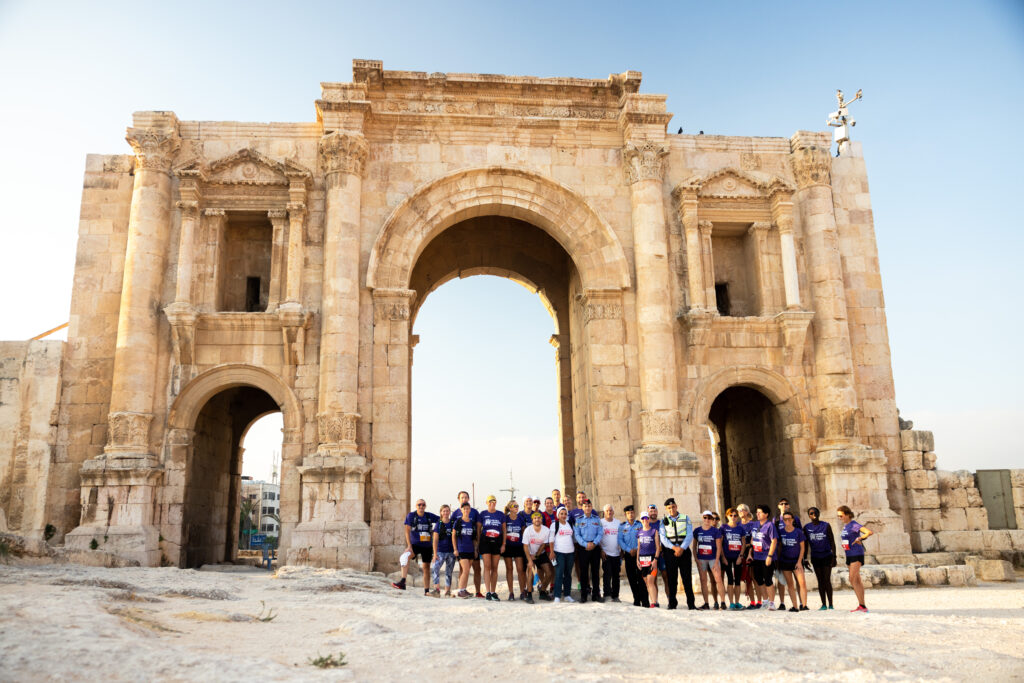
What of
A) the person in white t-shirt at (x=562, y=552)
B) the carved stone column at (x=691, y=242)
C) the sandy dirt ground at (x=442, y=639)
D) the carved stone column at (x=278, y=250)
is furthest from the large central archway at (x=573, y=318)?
the sandy dirt ground at (x=442, y=639)

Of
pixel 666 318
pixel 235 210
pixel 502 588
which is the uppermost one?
pixel 235 210

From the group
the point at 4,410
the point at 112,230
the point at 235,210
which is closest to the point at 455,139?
the point at 235,210

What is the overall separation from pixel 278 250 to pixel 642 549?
990 centimetres

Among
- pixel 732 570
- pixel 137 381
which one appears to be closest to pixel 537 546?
pixel 732 570

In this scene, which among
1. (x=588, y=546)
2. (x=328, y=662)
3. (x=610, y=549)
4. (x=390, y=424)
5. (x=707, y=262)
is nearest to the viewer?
(x=328, y=662)

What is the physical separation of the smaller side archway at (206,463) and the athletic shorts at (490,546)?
4846 millimetres

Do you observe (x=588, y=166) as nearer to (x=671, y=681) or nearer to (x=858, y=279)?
(x=858, y=279)

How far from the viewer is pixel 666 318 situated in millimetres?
15844

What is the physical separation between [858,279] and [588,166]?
6.48 metres

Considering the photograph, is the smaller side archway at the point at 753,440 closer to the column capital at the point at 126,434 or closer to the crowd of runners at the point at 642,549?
the crowd of runners at the point at 642,549

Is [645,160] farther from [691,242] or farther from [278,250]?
[278,250]

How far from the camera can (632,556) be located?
1080 centimetres

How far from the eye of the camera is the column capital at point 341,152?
52.2 ft

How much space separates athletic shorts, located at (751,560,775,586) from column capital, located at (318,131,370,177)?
1074cm
